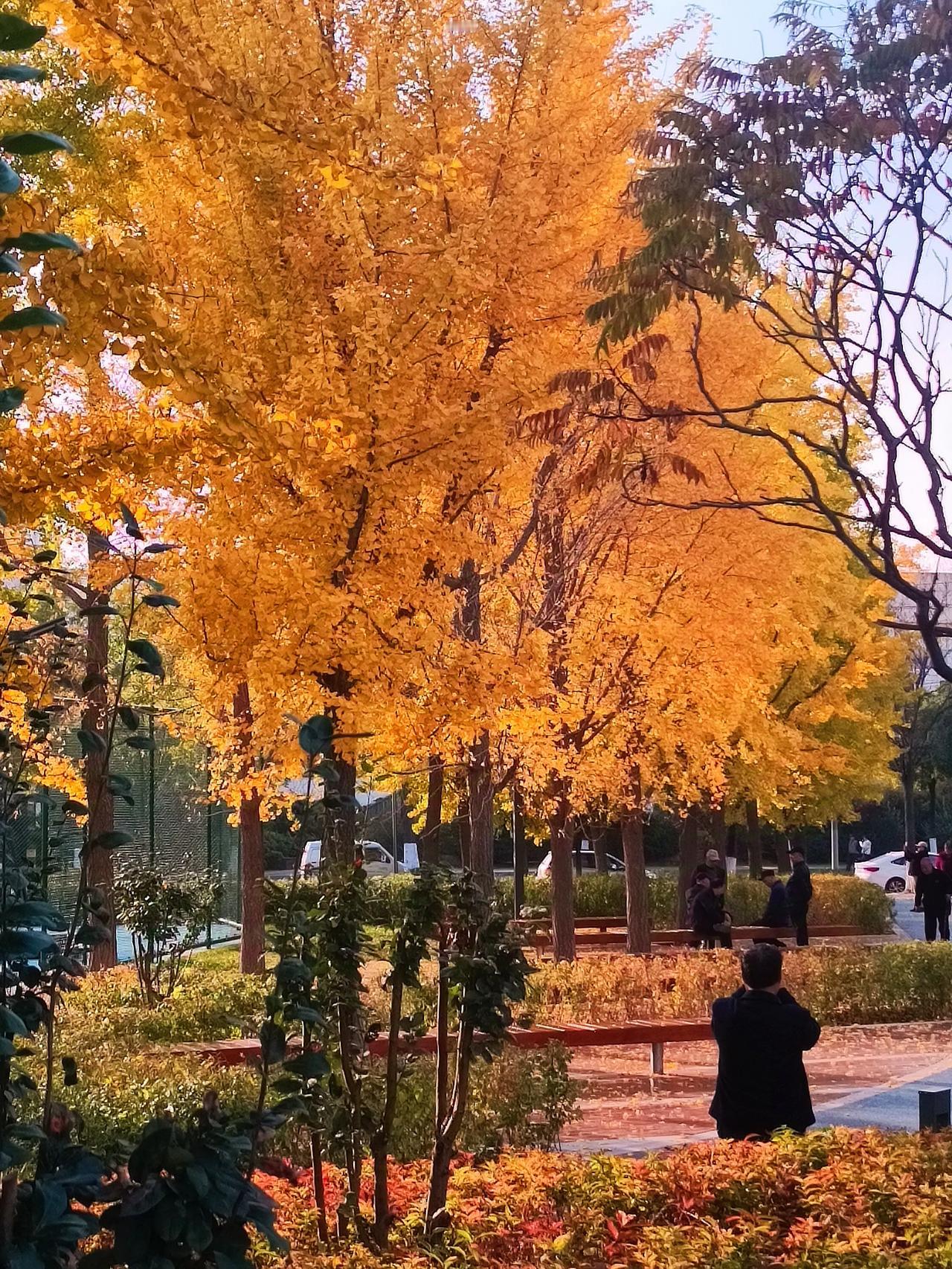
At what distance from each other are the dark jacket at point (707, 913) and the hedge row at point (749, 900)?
6.40 meters

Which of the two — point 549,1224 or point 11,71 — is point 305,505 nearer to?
point 549,1224

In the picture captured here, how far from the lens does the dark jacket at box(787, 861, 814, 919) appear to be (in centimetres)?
1852

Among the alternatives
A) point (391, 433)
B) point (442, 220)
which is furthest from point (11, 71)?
point (442, 220)

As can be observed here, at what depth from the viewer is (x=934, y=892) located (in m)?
19.5

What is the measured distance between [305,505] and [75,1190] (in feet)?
16.5

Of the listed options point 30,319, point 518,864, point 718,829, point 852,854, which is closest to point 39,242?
point 30,319

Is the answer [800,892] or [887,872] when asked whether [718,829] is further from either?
[887,872]

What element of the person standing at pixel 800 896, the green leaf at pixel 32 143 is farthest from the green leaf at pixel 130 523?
the person standing at pixel 800 896

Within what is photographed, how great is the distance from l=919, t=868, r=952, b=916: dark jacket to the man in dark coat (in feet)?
49.2

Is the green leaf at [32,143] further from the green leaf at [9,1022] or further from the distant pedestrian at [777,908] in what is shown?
the distant pedestrian at [777,908]

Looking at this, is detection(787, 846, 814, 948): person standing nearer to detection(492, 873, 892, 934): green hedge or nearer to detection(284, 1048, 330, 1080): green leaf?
detection(492, 873, 892, 934): green hedge

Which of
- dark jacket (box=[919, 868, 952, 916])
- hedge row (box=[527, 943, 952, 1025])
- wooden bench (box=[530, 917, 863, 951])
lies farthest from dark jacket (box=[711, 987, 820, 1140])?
dark jacket (box=[919, 868, 952, 916])

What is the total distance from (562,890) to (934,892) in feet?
26.9

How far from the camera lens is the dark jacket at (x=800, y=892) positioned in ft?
60.7
